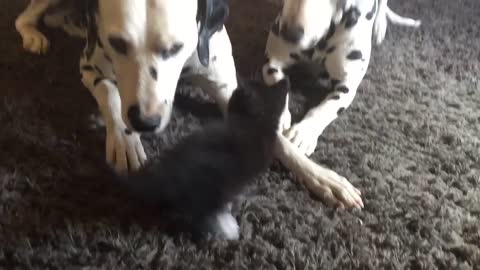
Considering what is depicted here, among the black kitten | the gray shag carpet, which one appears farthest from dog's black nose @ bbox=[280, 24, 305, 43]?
the black kitten

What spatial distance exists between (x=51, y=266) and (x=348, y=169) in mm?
642

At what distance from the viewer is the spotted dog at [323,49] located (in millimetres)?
1716

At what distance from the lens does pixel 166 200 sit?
140 centimetres

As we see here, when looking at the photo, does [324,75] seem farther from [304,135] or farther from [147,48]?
[147,48]

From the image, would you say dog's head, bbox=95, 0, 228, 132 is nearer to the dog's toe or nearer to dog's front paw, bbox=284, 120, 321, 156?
dog's front paw, bbox=284, 120, 321, 156

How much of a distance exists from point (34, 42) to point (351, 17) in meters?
0.79

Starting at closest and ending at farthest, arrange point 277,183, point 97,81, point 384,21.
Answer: point 277,183 < point 97,81 < point 384,21

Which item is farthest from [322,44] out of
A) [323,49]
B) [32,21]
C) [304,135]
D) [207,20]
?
[32,21]

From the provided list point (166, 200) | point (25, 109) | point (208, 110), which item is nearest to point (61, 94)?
point (25, 109)

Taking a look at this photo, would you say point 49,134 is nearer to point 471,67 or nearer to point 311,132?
point 311,132

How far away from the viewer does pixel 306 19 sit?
5.64ft

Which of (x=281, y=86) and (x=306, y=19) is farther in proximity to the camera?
(x=306, y=19)

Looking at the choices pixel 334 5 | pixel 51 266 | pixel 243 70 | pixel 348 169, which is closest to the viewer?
pixel 51 266

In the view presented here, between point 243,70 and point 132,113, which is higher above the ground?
point 132,113
